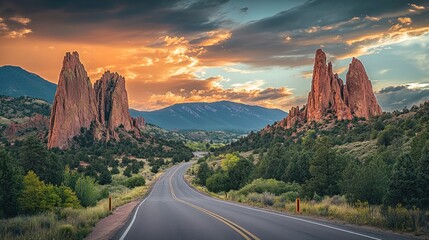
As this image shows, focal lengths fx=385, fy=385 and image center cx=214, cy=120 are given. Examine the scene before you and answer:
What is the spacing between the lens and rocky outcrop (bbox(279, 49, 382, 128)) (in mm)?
137250

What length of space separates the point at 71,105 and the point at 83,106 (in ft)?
25.2

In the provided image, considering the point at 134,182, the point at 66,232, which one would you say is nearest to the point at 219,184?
the point at 134,182

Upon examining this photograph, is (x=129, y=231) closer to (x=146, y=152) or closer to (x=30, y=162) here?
(x=30, y=162)

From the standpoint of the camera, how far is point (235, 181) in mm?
63406

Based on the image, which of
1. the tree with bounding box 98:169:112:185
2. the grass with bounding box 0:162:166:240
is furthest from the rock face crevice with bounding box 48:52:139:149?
the grass with bounding box 0:162:166:240

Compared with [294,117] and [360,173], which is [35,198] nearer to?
[360,173]

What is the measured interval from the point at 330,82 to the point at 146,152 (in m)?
74.9

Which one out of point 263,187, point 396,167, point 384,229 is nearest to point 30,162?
point 263,187

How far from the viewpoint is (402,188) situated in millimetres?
23703

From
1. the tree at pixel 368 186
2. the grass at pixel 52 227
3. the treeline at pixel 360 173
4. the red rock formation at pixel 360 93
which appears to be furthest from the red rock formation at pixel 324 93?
the grass at pixel 52 227

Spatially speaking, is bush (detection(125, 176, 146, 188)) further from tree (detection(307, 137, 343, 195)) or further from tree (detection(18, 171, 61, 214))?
tree (detection(307, 137, 343, 195))

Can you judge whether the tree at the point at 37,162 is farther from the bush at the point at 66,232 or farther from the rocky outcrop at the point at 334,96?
the rocky outcrop at the point at 334,96

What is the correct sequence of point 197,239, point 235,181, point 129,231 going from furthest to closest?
1. point 235,181
2. point 129,231
3. point 197,239

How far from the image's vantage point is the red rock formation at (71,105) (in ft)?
458
